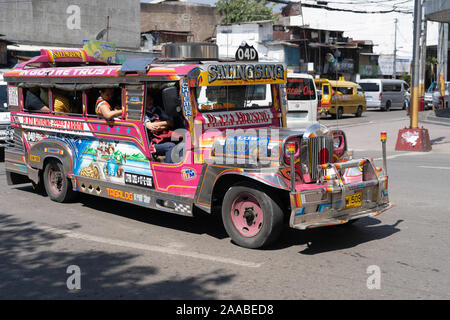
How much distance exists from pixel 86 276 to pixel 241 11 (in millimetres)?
59155

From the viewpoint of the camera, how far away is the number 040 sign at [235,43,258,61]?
7.33 m

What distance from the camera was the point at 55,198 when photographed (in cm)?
875

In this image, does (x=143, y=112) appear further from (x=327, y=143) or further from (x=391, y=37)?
(x=391, y=37)

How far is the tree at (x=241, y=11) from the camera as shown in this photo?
59.9 meters

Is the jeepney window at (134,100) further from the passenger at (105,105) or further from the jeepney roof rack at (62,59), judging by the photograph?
the jeepney roof rack at (62,59)

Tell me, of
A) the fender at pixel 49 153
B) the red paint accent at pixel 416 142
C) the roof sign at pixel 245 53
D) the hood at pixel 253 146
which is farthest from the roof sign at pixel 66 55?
the red paint accent at pixel 416 142

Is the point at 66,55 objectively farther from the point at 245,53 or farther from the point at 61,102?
the point at 245,53

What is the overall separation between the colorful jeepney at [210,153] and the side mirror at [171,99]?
0.04 feet

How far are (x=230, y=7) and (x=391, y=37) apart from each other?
18055 millimetres

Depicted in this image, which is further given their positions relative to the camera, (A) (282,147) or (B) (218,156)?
(B) (218,156)

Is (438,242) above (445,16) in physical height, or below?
below

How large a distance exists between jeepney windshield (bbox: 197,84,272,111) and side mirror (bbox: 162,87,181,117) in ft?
0.90

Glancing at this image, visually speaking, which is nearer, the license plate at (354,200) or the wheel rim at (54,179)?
the license plate at (354,200)
